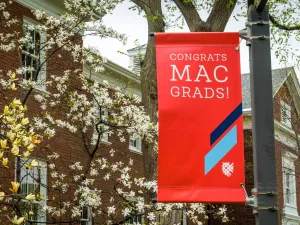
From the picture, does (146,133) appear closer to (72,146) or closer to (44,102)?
(44,102)

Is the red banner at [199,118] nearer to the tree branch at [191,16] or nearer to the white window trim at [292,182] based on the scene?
the tree branch at [191,16]

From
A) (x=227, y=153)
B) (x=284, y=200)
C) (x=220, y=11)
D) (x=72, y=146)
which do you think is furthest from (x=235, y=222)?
(x=227, y=153)

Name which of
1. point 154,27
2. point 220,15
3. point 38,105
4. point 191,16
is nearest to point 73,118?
point 38,105

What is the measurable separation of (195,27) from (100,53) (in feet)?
7.74

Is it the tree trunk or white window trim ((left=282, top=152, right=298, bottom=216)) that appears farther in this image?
white window trim ((left=282, top=152, right=298, bottom=216))

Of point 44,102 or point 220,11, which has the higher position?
point 220,11

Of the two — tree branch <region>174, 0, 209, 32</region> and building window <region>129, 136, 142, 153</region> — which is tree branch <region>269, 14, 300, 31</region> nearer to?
tree branch <region>174, 0, 209, 32</region>

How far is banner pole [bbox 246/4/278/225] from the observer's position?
170 inches

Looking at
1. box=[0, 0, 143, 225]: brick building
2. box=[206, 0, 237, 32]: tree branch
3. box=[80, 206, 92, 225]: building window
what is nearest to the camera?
box=[80, 206, 92, 225]: building window

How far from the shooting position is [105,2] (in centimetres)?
1356

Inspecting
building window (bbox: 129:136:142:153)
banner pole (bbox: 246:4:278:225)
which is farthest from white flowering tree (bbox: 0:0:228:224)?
banner pole (bbox: 246:4:278:225)


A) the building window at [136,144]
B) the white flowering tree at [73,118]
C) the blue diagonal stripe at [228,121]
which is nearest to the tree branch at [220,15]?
the white flowering tree at [73,118]

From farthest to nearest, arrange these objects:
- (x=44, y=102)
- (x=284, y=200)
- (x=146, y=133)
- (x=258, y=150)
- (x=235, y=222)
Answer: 1. (x=284, y=200)
2. (x=235, y=222)
3. (x=44, y=102)
4. (x=146, y=133)
5. (x=258, y=150)

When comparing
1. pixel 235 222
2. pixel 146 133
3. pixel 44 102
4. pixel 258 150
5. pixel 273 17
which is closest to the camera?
pixel 258 150
